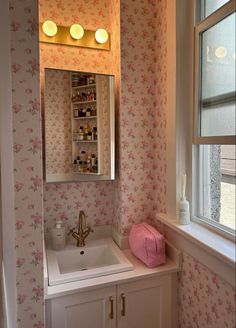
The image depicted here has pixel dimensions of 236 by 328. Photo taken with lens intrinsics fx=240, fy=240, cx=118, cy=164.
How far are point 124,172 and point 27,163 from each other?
0.70 meters

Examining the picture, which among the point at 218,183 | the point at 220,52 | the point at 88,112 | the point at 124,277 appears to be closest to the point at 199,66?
the point at 220,52

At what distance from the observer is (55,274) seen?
1.30m

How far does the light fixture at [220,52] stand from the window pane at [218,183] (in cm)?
44

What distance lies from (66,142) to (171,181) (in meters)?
0.74

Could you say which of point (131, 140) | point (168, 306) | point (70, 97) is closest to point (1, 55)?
point (70, 97)

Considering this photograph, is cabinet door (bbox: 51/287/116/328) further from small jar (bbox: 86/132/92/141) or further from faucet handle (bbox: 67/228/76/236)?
small jar (bbox: 86/132/92/141)

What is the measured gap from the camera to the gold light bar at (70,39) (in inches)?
62.3

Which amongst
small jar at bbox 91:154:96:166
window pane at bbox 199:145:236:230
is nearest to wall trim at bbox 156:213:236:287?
window pane at bbox 199:145:236:230

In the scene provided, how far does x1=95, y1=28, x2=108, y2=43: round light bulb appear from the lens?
1663 millimetres

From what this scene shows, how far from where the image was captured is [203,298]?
3.99ft

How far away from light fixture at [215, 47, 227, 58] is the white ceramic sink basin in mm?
1215

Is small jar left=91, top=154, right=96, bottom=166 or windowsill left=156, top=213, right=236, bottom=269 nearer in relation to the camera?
windowsill left=156, top=213, right=236, bottom=269

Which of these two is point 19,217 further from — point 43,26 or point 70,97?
point 43,26

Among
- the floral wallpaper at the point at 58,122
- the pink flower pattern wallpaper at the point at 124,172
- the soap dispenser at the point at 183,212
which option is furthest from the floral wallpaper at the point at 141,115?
the floral wallpaper at the point at 58,122
